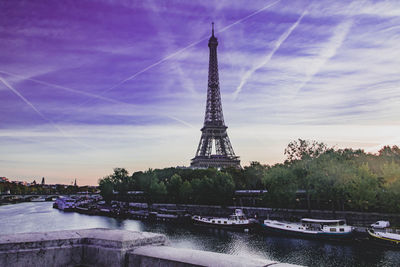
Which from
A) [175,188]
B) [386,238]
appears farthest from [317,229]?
[175,188]

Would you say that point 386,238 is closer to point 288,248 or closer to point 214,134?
point 288,248

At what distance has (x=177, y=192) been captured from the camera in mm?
72062

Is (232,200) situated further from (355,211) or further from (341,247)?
(341,247)

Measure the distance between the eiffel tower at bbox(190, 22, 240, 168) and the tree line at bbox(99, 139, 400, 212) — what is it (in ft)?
75.1

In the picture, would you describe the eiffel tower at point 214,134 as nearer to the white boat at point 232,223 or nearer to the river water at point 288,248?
the white boat at point 232,223

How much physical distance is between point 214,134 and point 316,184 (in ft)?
193

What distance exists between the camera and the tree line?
1561 inches

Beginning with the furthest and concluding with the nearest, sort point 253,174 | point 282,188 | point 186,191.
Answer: point 253,174 < point 186,191 < point 282,188

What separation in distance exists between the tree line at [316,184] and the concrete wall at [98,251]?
130ft

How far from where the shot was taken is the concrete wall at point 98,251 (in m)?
3.16

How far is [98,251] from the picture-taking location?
3.73m

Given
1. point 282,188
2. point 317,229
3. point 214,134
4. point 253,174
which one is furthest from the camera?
point 214,134

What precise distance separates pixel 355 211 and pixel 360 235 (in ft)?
29.4

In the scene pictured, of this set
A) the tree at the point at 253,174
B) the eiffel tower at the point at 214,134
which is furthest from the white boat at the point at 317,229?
the eiffel tower at the point at 214,134
